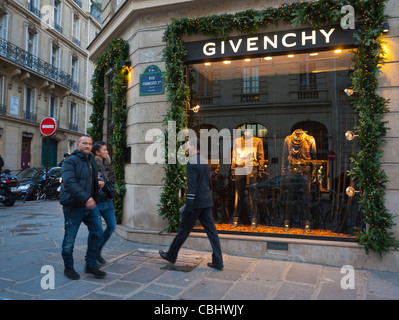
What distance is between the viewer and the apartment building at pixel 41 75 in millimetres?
21297

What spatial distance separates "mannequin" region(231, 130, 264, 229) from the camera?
6676 millimetres

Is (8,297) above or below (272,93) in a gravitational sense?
below

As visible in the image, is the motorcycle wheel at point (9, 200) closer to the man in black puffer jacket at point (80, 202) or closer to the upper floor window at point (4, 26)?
the man in black puffer jacket at point (80, 202)

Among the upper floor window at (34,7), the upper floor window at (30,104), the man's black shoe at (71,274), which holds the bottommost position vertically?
the man's black shoe at (71,274)

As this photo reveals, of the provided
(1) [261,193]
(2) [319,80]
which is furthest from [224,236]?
(2) [319,80]

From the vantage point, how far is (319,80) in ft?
20.8

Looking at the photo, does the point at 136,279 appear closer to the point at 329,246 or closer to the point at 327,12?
the point at 329,246

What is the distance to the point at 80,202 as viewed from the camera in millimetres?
3928

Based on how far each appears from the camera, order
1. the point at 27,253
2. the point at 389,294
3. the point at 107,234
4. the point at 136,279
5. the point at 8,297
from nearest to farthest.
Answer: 1. the point at 8,297
2. the point at 389,294
3. the point at 136,279
4. the point at 107,234
5. the point at 27,253

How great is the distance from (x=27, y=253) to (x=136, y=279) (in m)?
2.31

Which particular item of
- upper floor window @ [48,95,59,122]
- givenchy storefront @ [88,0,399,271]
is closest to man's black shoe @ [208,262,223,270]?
givenchy storefront @ [88,0,399,271]

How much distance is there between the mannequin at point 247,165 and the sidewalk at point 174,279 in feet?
5.04

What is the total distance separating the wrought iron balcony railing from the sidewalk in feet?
→ 64.9

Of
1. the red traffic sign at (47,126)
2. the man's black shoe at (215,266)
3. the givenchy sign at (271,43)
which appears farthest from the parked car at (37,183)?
the man's black shoe at (215,266)
